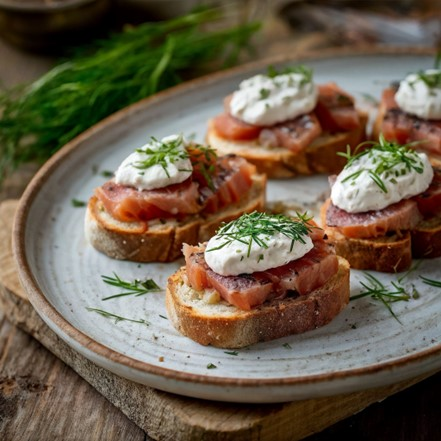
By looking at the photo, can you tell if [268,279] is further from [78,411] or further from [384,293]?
[78,411]

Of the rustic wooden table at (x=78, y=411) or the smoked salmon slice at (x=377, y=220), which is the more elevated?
the smoked salmon slice at (x=377, y=220)

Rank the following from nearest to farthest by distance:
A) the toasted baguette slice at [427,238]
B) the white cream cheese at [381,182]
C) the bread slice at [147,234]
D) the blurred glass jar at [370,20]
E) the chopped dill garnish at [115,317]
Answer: the chopped dill garnish at [115,317] → the white cream cheese at [381,182] → the toasted baguette slice at [427,238] → the bread slice at [147,234] → the blurred glass jar at [370,20]

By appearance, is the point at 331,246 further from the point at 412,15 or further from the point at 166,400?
the point at 412,15

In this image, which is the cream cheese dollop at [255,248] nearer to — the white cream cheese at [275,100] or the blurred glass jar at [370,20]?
the white cream cheese at [275,100]

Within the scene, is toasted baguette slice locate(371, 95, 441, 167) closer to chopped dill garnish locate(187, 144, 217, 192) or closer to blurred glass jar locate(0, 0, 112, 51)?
chopped dill garnish locate(187, 144, 217, 192)

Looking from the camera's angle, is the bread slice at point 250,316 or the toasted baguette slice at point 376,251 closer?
the bread slice at point 250,316

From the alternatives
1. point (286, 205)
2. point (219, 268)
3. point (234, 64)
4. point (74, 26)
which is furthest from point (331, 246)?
point (74, 26)

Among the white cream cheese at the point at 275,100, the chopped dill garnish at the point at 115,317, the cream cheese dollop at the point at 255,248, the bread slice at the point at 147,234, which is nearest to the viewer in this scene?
the cream cheese dollop at the point at 255,248

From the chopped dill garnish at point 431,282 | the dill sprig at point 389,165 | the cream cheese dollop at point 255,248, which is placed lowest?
the chopped dill garnish at point 431,282

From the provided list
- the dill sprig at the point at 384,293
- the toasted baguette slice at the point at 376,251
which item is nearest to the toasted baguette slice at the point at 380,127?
the toasted baguette slice at the point at 376,251
